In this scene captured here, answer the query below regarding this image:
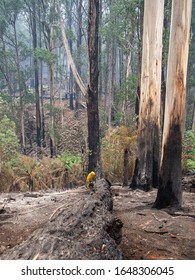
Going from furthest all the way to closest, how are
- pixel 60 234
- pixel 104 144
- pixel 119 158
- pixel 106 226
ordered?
1. pixel 104 144
2. pixel 119 158
3. pixel 106 226
4. pixel 60 234

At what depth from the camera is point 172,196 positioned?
4.70m

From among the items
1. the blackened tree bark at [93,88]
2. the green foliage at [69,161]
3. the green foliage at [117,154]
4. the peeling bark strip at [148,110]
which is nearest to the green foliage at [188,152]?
the green foliage at [117,154]

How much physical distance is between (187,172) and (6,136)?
6446mm

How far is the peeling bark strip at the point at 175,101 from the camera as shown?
4449mm

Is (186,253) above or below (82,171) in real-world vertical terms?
above

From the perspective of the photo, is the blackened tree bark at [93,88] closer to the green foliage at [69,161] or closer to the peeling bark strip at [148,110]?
the green foliage at [69,161]

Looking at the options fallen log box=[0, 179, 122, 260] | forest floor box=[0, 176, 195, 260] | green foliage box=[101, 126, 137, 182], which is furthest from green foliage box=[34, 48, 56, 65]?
fallen log box=[0, 179, 122, 260]

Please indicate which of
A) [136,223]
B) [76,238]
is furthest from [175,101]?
A: [76,238]

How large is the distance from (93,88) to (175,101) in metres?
3.49

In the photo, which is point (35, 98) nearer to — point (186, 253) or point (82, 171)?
point (82, 171)

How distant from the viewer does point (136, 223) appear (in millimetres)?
4191

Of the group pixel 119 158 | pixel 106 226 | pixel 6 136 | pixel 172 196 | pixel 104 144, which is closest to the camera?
pixel 106 226

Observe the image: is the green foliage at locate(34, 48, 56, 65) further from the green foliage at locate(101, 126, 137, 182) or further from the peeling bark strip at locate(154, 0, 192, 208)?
the peeling bark strip at locate(154, 0, 192, 208)

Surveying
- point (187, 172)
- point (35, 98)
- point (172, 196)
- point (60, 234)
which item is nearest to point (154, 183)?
point (172, 196)
